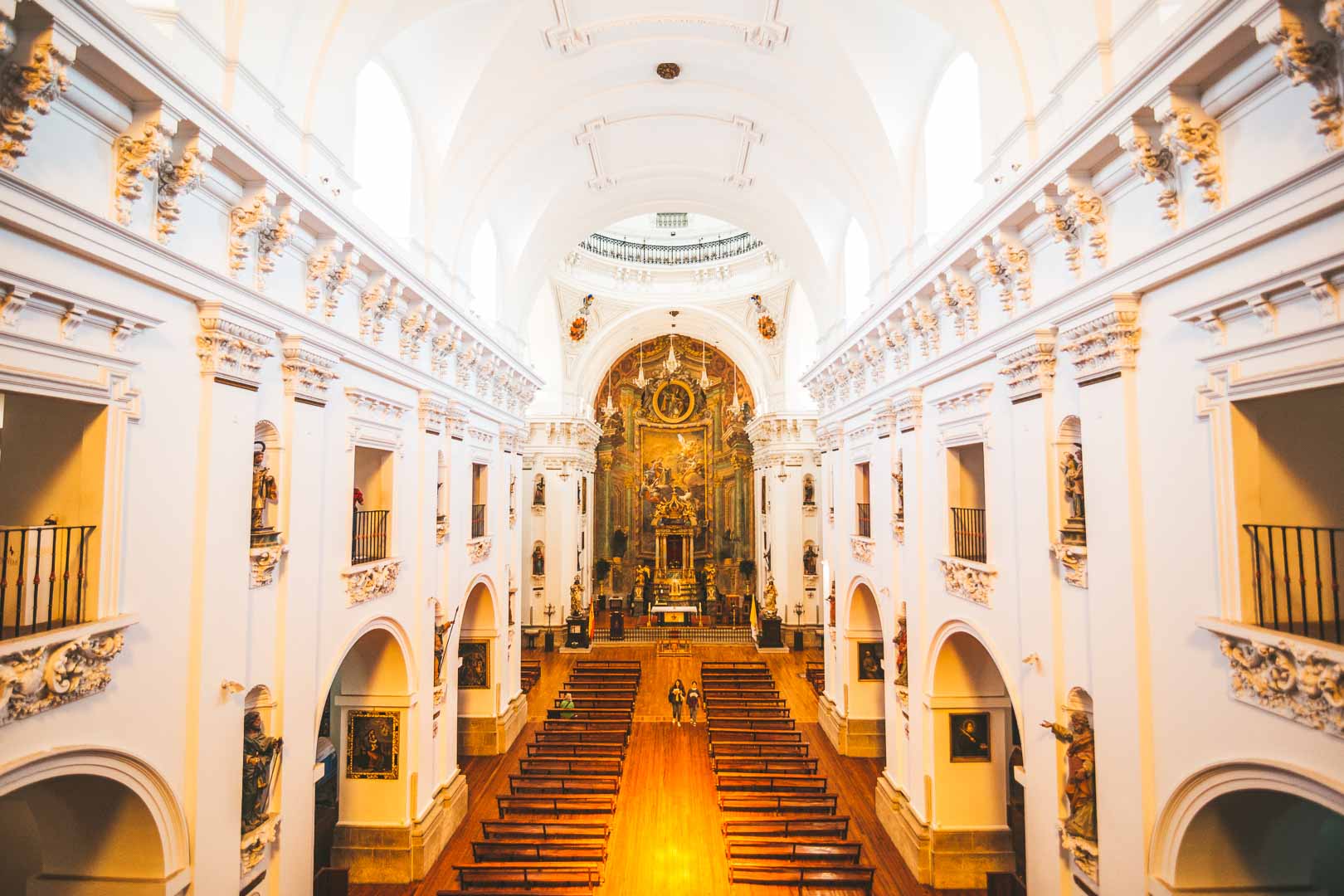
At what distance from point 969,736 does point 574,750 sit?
25.6 feet

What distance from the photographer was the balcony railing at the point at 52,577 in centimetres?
447

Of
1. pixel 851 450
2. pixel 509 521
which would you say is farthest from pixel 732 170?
pixel 509 521

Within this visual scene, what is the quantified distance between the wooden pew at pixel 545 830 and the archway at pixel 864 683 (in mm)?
6109

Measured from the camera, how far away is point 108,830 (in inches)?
199

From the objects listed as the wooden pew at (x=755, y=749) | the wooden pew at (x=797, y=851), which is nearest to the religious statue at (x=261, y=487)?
the wooden pew at (x=797, y=851)

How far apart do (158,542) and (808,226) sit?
43.1 ft

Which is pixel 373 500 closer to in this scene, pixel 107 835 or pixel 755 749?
pixel 107 835

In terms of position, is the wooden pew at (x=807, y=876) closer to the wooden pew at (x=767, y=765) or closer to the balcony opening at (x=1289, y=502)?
the wooden pew at (x=767, y=765)

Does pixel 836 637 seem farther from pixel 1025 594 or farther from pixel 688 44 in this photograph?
pixel 688 44

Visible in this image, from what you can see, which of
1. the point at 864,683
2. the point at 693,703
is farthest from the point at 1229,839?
the point at 693,703

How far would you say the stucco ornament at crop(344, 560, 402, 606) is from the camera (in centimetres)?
810

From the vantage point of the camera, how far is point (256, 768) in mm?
6113

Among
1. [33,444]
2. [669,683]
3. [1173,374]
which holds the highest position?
[1173,374]

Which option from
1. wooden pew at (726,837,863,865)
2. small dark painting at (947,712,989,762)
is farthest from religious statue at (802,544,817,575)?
wooden pew at (726,837,863,865)
